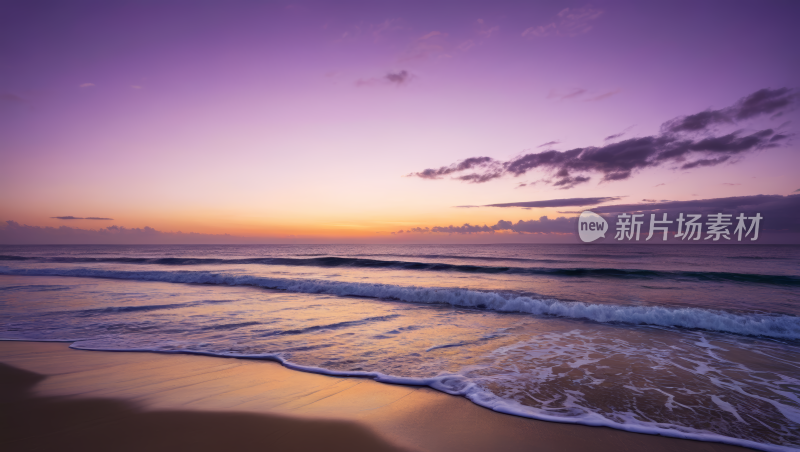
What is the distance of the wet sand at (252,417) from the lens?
10.8 ft

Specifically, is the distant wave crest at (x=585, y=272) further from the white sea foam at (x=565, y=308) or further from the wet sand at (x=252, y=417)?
the wet sand at (x=252, y=417)

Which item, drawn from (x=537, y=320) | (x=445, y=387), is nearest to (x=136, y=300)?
(x=445, y=387)

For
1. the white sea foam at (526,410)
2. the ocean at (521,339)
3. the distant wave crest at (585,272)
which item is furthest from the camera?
the distant wave crest at (585,272)

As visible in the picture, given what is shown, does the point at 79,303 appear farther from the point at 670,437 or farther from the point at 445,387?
the point at 670,437

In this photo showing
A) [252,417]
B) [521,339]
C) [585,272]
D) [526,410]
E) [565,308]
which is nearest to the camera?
[252,417]

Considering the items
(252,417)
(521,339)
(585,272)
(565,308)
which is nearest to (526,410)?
(252,417)

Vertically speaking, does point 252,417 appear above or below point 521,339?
above

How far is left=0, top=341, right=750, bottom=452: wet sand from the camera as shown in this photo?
3.29 m

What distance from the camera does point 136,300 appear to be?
39.1 feet

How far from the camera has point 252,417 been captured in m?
3.76

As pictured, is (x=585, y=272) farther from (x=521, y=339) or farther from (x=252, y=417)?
(x=252, y=417)

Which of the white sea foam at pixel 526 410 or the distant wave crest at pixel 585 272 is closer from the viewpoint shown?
the white sea foam at pixel 526 410

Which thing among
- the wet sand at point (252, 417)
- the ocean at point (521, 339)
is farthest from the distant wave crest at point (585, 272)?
the wet sand at point (252, 417)

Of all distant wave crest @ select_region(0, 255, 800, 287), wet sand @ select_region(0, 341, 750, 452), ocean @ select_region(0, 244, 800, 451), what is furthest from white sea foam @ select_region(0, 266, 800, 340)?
distant wave crest @ select_region(0, 255, 800, 287)
